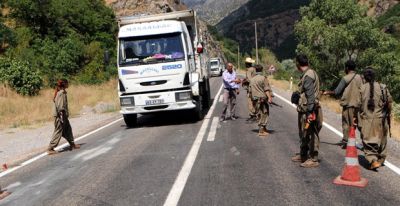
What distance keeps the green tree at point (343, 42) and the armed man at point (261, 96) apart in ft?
76.3

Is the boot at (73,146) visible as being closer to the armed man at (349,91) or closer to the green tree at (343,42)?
the armed man at (349,91)

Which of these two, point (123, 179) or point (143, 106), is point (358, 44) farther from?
point (123, 179)

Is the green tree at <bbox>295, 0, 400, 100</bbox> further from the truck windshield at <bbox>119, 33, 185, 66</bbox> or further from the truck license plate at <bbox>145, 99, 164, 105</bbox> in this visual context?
the truck license plate at <bbox>145, 99, 164, 105</bbox>

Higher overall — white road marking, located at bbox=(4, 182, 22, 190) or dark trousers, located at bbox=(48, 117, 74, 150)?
dark trousers, located at bbox=(48, 117, 74, 150)

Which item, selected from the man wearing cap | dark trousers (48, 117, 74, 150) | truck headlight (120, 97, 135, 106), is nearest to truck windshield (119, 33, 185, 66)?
truck headlight (120, 97, 135, 106)

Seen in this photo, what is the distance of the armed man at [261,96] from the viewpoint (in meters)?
11.5

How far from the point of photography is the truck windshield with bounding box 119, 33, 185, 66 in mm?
13945

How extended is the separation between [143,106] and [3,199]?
7147 mm

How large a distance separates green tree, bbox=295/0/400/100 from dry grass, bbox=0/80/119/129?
1583cm

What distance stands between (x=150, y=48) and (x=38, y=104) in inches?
456

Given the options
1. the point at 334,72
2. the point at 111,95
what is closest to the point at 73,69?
the point at 111,95

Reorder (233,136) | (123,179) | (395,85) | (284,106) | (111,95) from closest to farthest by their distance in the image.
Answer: (123,179)
(233,136)
(284,106)
(111,95)
(395,85)

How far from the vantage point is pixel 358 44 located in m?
34.3

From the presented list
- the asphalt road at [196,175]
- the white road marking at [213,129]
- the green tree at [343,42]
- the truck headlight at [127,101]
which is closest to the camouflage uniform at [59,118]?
the asphalt road at [196,175]
